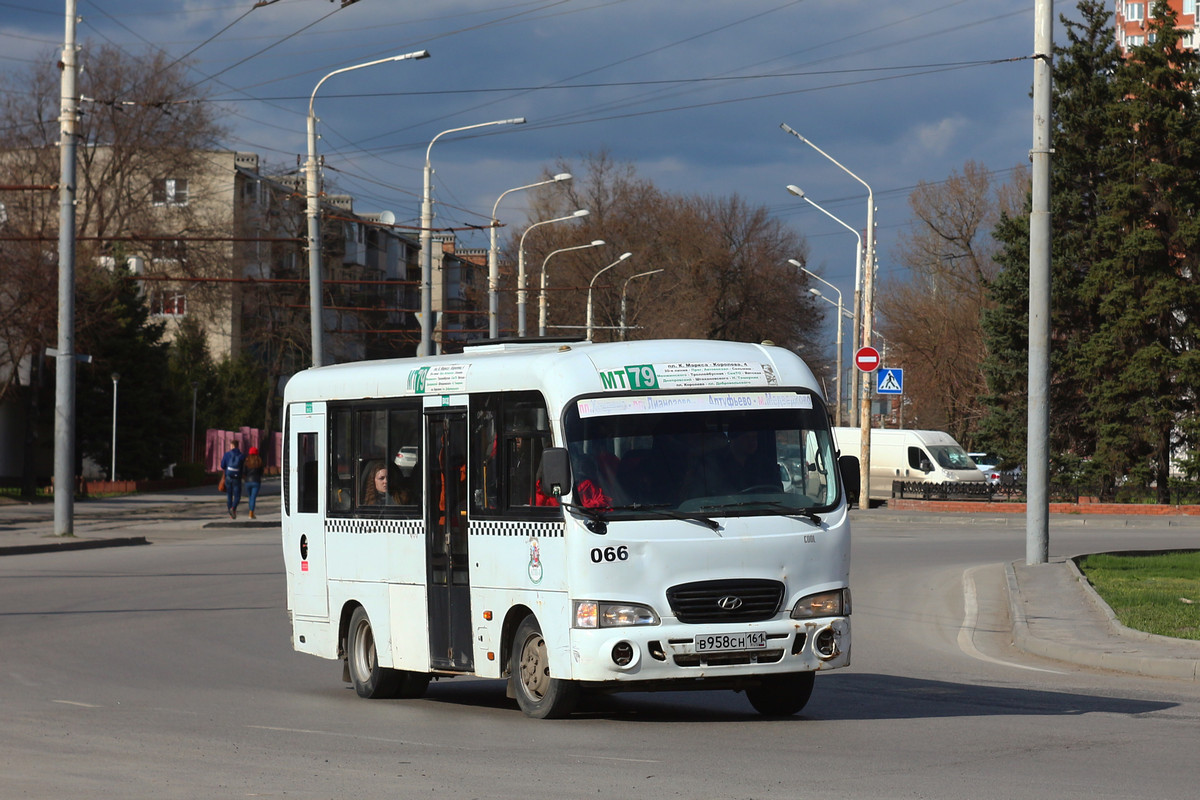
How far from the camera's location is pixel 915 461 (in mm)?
48938

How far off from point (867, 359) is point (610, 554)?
29.5 metres

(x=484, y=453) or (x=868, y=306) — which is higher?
(x=868, y=306)

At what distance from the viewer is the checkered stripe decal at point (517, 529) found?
10109mm

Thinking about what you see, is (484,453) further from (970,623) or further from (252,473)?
(252,473)

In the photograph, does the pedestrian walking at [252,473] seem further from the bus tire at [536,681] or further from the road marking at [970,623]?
the bus tire at [536,681]

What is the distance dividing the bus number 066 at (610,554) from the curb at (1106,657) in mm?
Answer: 5663

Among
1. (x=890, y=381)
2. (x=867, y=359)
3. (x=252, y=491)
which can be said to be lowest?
(x=252, y=491)

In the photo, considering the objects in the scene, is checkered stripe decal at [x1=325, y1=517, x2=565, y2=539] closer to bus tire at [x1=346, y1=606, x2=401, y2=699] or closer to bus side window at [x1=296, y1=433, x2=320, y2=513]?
bus side window at [x1=296, y1=433, x2=320, y2=513]

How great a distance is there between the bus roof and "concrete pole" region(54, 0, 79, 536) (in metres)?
20.6

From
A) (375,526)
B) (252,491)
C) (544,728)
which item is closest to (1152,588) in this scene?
(375,526)

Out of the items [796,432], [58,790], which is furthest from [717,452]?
[58,790]

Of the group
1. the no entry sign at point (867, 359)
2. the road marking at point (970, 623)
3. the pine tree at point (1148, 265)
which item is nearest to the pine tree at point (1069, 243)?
the pine tree at point (1148, 265)

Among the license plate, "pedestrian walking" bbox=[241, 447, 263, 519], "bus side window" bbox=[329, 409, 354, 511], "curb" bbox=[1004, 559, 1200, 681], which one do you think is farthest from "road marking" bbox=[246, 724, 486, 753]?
"pedestrian walking" bbox=[241, 447, 263, 519]

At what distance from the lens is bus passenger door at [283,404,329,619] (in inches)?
516
